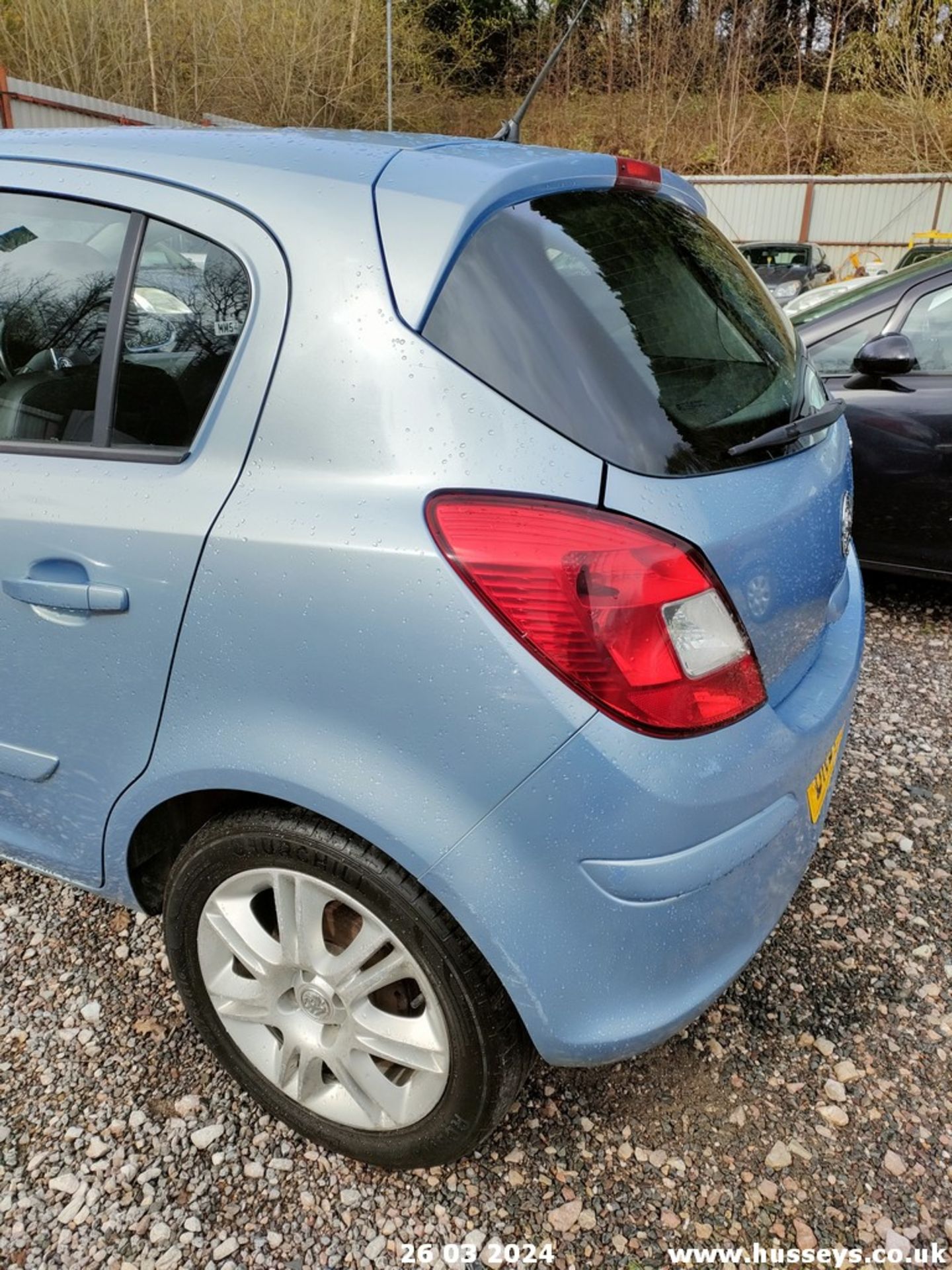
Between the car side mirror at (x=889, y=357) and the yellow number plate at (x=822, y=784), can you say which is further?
the car side mirror at (x=889, y=357)

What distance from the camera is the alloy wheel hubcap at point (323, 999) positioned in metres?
1.53

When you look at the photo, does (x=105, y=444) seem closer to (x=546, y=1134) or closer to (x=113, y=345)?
(x=113, y=345)

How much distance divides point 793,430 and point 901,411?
8.52 ft

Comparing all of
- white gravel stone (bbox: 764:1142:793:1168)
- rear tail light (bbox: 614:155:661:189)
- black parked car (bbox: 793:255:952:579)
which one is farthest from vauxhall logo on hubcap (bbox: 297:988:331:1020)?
black parked car (bbox: 793:255:952:579)

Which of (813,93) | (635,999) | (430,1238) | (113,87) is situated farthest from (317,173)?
(813,93)

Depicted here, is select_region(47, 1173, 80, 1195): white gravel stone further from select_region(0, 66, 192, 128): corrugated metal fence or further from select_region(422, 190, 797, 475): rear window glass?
select_region(0, 66, 192, 128): corrugated metal fence

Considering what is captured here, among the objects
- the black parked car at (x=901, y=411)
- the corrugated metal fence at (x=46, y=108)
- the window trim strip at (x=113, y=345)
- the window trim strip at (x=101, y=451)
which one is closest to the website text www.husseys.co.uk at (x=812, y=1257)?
the window trim strip at (x=101, y=451)

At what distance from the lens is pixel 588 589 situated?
1.29 m

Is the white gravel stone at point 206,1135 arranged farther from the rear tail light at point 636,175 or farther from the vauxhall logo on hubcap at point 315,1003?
the rear tail light at point 636,175

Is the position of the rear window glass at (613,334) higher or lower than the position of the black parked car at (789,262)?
higher

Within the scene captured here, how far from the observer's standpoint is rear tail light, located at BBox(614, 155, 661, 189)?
1820mm

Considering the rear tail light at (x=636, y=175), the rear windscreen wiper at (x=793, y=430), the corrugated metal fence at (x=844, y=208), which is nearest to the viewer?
the rear windscreen wiper at (x=793, y=430)

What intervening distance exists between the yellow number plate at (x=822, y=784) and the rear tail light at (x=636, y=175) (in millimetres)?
1151

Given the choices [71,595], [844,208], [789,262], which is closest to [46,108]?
[789,262]
